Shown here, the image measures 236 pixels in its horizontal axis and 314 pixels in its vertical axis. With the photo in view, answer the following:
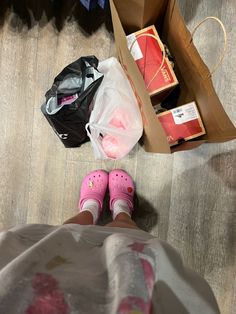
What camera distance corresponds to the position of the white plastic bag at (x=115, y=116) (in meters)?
1.11

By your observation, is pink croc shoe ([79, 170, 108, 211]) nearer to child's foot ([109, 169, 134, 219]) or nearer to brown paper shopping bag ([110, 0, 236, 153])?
child's foot ([109, 169, 134, 219])

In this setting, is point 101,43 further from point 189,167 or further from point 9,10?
point 189,167

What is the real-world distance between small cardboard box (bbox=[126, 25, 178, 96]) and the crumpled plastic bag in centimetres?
12

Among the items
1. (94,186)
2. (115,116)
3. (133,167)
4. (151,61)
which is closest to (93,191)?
(94,186)

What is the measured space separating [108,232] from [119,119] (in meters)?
0.39

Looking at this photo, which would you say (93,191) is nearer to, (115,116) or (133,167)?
(133,167)

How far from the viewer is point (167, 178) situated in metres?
1.27

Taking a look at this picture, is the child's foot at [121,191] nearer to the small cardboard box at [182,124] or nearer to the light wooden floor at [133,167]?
the light wooden floor at [133,167]

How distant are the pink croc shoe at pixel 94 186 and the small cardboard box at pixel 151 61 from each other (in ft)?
1.12

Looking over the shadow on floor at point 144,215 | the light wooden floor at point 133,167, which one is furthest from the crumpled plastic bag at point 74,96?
the shadow on floor at point 144,215

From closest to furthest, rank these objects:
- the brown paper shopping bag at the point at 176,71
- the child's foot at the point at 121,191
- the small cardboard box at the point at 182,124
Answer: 1. the brown paper shopping bag at the point at 176,71
2. the small cardboard box at the point at 182,124
3. the child's foot at the point at 121,191

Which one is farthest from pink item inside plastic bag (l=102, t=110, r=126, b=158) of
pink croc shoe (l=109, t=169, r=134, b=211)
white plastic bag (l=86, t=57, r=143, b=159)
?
pink croc shoe (l=109, t=169, r=134, b=211)

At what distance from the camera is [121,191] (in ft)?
4.08

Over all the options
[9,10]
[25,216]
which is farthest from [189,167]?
[9,10]
